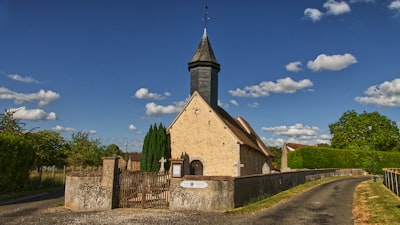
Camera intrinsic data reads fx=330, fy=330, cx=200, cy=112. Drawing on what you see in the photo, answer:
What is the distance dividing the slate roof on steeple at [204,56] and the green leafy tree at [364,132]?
3845 cm

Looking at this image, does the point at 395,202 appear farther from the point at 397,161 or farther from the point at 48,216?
the point at 397,161

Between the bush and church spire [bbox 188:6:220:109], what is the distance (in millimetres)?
12922

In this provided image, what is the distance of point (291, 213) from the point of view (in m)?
13.2

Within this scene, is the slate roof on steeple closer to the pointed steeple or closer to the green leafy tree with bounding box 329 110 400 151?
the pointed steeple

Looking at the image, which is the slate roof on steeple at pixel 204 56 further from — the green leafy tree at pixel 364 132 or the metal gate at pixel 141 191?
the green leafy tree at pixel 364 132

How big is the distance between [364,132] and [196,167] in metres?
44.4

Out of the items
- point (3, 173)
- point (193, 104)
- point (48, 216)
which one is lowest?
point (48, 216)

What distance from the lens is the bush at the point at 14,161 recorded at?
18.6 metres

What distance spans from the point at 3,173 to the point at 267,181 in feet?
48.9

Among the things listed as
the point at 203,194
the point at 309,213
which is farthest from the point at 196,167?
the point at 309,213

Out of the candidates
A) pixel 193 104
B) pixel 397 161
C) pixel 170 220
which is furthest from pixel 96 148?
pixel 397 161

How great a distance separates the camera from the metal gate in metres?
14.3

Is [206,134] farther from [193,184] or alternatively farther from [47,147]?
[47,147]

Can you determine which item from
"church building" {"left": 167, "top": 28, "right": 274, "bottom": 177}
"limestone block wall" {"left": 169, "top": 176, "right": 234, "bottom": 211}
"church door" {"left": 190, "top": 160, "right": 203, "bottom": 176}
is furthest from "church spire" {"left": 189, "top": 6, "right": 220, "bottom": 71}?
"limestone block wall" {"left": 169, "top": 176, "right": 234, "bottom": 211}
